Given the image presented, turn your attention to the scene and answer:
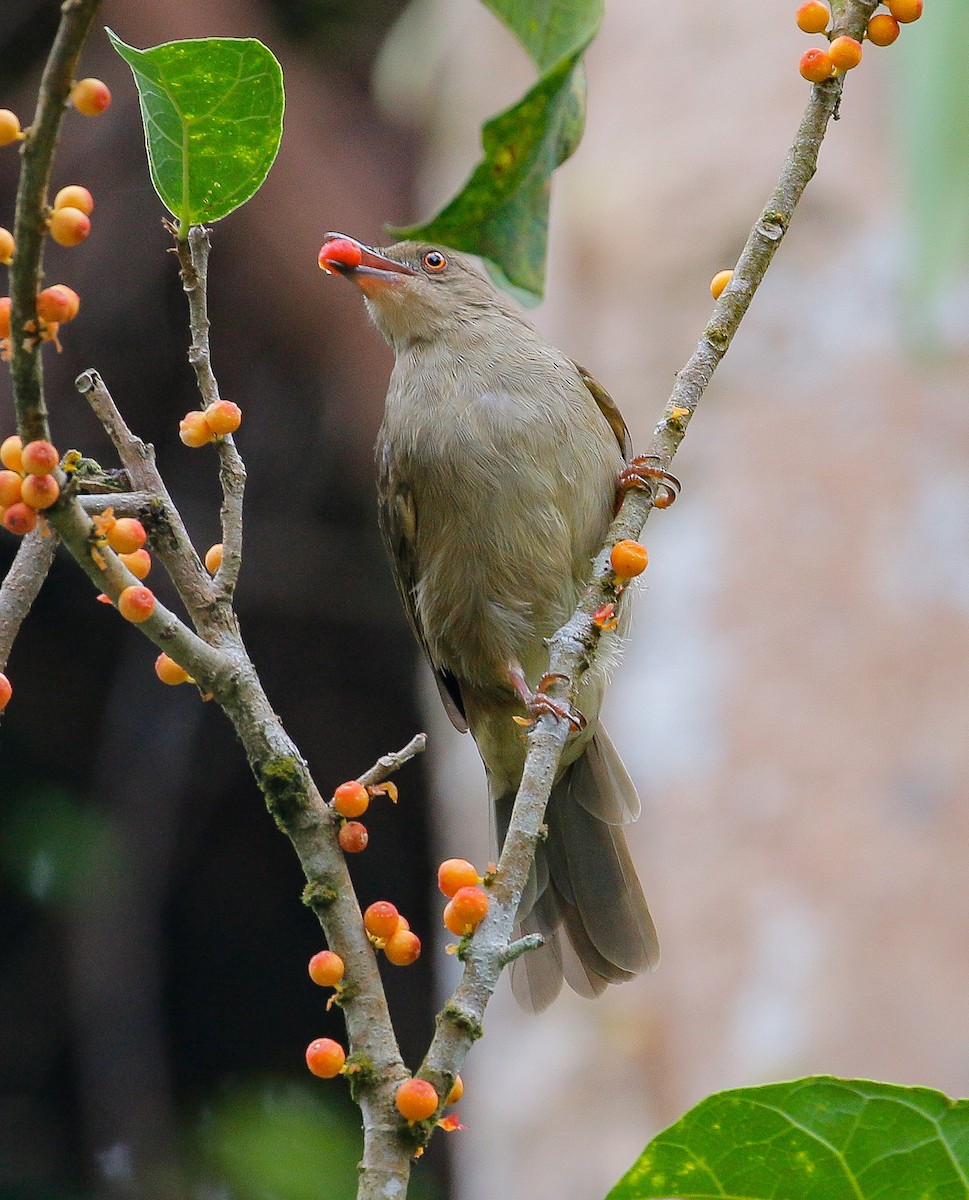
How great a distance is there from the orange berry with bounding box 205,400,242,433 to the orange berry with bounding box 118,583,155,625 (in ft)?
0.75

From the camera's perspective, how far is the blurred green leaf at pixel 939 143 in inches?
75.3

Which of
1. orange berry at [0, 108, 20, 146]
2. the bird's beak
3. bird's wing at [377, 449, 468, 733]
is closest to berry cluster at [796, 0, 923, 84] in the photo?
orange berry at [0, 108, 20, 146]

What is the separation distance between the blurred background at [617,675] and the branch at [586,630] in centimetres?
26

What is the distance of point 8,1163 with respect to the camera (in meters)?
5.95

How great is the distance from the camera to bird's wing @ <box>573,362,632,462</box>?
361 centimetres

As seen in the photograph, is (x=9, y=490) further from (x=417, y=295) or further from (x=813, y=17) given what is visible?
(x=417, y=295)

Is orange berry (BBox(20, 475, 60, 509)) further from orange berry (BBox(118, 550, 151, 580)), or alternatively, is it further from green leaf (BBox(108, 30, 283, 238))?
green leaf (BBox(108, 30, 283, 238))

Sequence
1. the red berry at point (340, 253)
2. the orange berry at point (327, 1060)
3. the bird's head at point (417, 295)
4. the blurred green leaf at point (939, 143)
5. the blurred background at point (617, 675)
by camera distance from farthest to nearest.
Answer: the blurred background at point (617, 675)
the bird's head at point (417, 295)
the red berry at point (340, 253)
the blurred green leaf at point (939, 143)
the orange berry at point (327, 1060)

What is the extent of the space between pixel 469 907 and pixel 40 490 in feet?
1.96

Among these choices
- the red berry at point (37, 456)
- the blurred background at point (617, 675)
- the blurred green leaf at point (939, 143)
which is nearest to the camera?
the red berry at point (37, 456)

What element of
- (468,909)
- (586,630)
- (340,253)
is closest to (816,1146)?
(468,909)

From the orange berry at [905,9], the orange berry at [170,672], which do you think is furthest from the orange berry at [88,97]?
the orange berry at [905,9]

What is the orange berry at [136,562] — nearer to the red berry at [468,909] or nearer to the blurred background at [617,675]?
the red berry at [468,909]

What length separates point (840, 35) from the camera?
1805 millimetres
